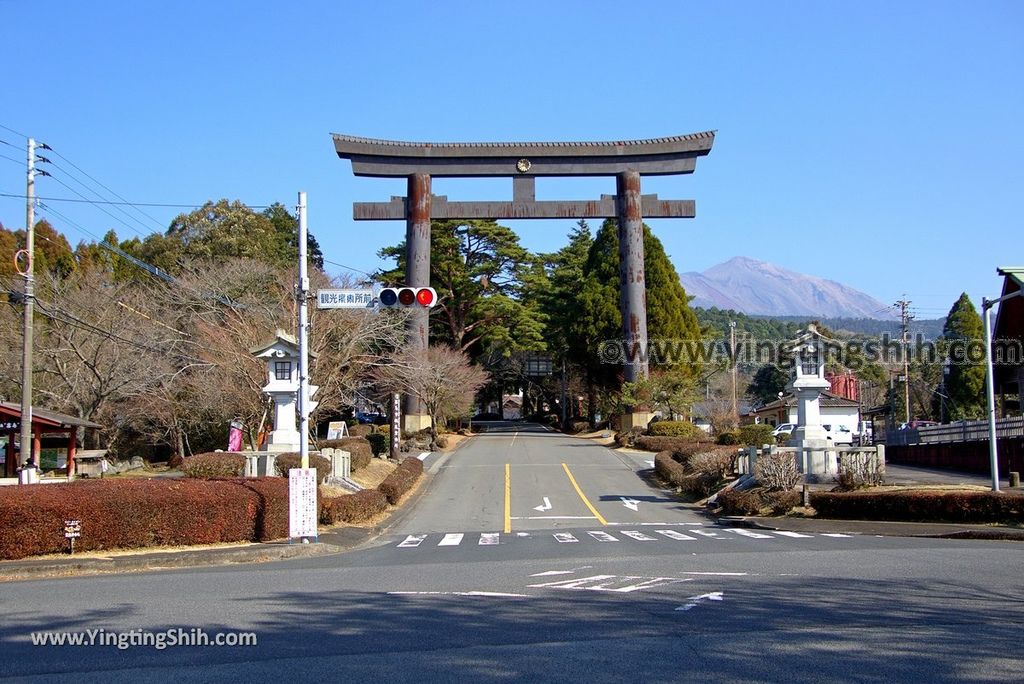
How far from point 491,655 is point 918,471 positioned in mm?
36345

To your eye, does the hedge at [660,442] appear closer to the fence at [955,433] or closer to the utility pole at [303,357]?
the fence at [955,433]

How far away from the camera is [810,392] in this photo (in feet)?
99.8

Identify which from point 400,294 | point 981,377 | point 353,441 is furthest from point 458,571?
point 981,377

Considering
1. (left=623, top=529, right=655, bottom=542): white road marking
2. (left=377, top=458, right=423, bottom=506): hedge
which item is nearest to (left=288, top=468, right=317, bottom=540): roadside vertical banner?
(left=623, top=529, right=655, bottom=542): white road marking

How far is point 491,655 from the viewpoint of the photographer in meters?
7.77

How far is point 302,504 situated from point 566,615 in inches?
474

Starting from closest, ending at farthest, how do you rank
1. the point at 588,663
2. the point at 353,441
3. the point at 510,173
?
the point at 588,663 < the point at 353,441 < the point at 510,173

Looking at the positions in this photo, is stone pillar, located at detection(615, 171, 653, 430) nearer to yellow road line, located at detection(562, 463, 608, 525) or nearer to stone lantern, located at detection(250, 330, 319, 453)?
yellow road line, located at detection(562, 463, 608, 525)

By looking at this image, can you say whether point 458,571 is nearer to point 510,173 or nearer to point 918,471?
point 918,471

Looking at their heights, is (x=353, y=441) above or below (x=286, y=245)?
below

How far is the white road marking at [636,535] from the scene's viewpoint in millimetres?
21913

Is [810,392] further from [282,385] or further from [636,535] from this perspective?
[282,385]

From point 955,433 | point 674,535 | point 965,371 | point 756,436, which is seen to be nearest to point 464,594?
point 674,535

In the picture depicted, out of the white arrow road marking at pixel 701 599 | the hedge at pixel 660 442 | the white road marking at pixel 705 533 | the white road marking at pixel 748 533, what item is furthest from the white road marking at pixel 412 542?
the hedge at pixel 660 442
